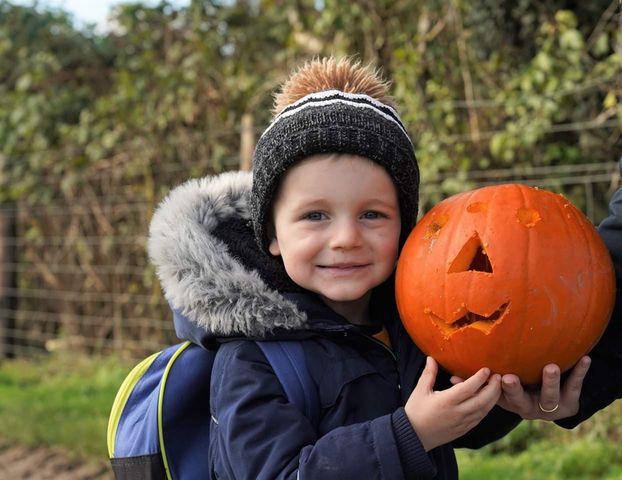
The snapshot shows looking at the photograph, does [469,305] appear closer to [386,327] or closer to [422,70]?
[386,327]

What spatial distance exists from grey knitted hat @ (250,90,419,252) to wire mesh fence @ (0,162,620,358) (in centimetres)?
508

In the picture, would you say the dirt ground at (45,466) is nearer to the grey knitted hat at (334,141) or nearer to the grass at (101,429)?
the grass at (101,429)

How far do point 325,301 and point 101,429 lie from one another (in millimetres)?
3684

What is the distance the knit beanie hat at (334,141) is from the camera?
191 centimetres

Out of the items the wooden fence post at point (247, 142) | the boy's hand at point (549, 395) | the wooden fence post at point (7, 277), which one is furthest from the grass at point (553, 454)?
the wooden fence post at point (7, 277)

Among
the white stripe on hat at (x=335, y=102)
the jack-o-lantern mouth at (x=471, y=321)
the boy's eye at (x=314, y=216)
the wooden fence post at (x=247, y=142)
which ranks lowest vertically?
the jack-o-lantern mouth at (x=471, y=321)

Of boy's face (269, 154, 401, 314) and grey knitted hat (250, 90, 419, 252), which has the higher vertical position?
grey knitted hat (250, 90, 419, 252)

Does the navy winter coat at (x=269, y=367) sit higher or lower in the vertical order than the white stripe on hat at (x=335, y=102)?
lower

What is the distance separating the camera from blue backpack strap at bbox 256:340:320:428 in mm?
1836

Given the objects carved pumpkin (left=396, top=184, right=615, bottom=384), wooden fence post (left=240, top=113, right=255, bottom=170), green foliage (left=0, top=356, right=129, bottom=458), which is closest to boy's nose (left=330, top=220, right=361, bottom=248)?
carved pumpkin (left=396, top=184, right=615, bottom=384)

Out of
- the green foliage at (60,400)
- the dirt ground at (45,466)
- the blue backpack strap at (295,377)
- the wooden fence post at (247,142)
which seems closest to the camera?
the blue backpack strap at (295,377)

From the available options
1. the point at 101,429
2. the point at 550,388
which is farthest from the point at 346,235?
the point at 101,429

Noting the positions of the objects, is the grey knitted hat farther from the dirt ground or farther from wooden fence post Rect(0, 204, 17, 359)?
wooden fence post Rect(0, 204, 17, 359)

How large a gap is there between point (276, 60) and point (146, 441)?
17.6ft
